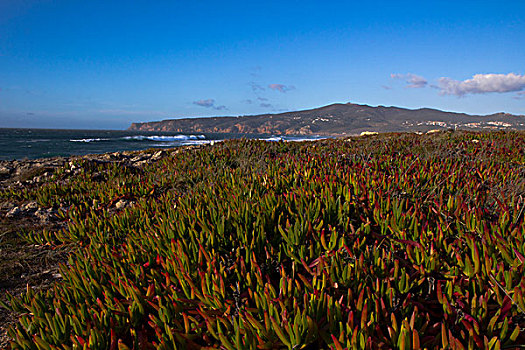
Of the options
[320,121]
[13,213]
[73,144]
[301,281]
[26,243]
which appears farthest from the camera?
[320,121]

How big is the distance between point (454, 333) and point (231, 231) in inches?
72.4

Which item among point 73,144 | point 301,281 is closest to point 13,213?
point 301,281

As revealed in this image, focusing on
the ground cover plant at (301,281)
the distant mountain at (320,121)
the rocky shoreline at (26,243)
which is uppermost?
the distant mountain at (320,121)

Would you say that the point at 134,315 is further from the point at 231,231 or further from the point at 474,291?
the point at 474,291

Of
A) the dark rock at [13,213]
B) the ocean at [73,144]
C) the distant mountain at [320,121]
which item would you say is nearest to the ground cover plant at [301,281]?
the dark rock at [13,213]

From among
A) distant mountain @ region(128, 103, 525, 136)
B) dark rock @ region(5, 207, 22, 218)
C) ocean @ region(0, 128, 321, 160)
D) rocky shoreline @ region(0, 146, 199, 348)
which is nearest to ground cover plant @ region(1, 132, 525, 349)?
rocky shoreline @ region(0, 146, 199, 348)

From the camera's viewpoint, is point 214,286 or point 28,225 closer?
point 214,286

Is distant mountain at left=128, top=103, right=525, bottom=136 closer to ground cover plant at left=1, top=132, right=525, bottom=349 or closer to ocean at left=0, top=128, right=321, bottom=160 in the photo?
ocean at left=0, top=128, right=321, bottom=160

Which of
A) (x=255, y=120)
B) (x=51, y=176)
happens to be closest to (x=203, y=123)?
(x=255, y=120)

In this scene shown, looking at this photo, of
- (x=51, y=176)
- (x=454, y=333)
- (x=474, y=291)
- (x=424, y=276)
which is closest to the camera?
(x=454, y=333)

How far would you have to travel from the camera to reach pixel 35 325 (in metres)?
1.82

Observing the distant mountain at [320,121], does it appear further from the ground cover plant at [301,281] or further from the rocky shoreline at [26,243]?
the ground cover plant at [301,281]

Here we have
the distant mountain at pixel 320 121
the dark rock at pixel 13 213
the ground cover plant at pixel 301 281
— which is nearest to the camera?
the ground cover plant at pixel 301 281

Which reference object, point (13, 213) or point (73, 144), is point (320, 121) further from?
point (13, 213)
